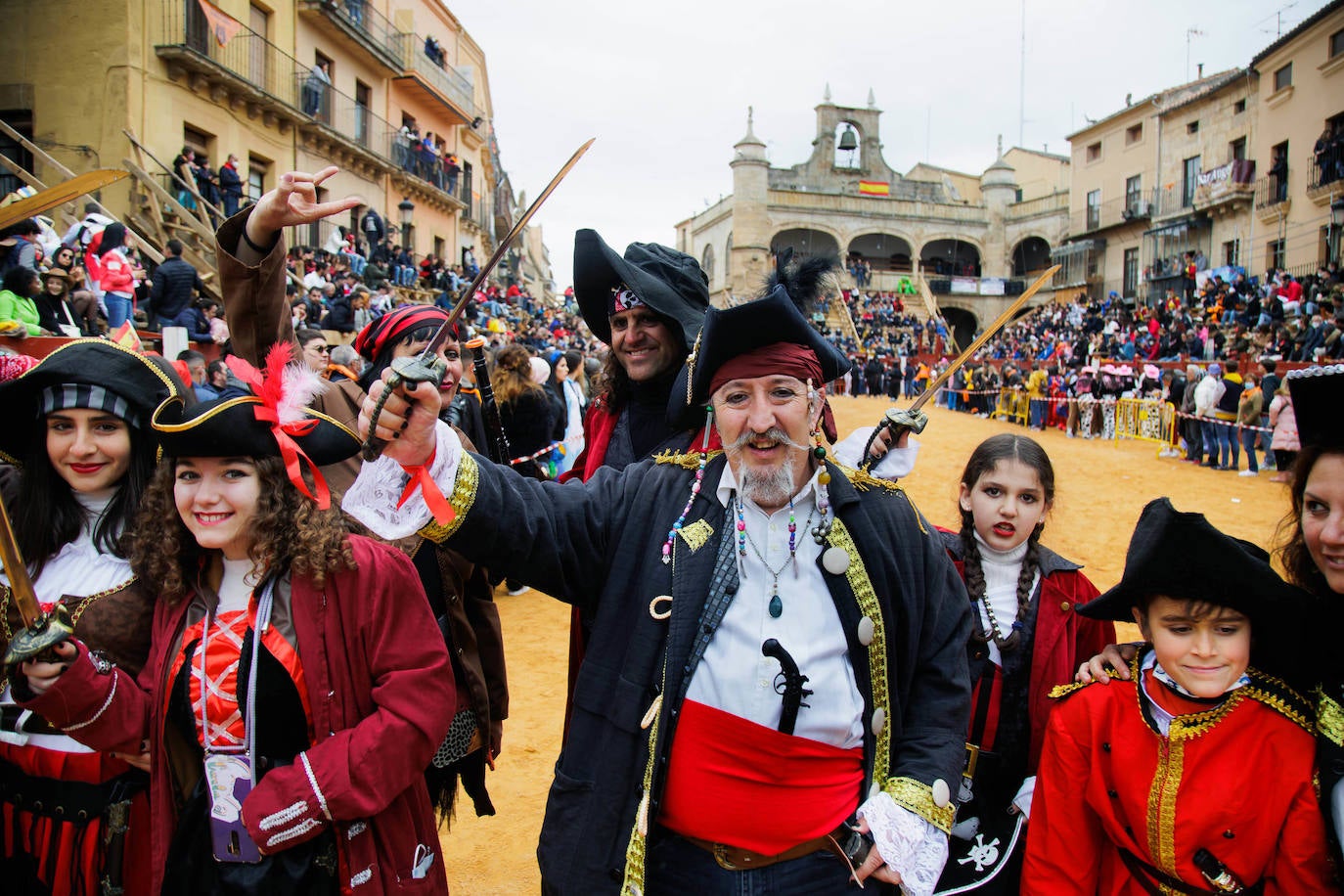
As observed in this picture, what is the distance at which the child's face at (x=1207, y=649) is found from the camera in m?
2.11

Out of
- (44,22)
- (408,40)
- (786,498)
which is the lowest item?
(786,498)

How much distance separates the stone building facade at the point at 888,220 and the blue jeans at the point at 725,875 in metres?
45.8

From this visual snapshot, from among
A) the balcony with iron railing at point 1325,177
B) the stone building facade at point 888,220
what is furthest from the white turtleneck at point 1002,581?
the stone building facade at point 888,220

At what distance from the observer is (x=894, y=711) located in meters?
2.11

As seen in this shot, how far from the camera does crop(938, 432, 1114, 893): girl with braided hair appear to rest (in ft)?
8.43

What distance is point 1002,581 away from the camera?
2.85 metres

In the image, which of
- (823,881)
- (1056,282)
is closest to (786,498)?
(823,881)

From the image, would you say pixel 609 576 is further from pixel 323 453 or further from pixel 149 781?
pixel 149 781

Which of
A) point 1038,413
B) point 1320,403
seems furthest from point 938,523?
point 1038,413

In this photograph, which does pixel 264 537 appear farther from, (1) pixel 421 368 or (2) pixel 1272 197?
(2) pixel 1272 197

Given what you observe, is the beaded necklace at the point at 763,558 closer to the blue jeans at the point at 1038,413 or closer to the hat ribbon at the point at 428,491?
the hat ribbon at the point at 428,491

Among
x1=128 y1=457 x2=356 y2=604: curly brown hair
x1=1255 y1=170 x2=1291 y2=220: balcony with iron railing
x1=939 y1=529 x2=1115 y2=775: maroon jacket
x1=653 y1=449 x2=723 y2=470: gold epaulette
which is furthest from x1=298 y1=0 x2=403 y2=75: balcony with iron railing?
x1=1255 y1=170 x2=1291 y2=220: balcony with iron railing

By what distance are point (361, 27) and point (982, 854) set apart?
85.8 feet

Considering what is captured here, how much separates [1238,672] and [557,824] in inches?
71.1
